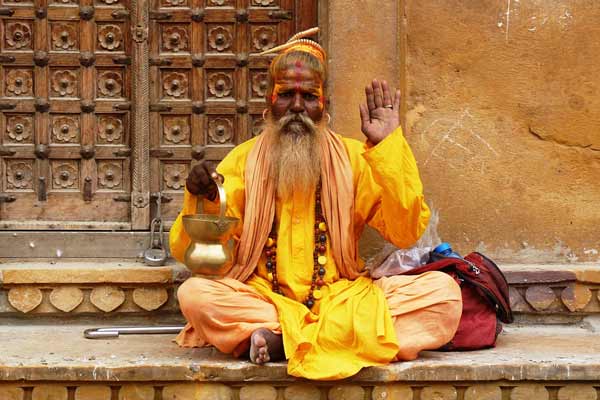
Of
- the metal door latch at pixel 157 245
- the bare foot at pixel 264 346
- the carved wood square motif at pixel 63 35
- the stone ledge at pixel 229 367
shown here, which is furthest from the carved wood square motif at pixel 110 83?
the bare foot at pixel 264 346

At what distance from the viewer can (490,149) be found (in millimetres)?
5055

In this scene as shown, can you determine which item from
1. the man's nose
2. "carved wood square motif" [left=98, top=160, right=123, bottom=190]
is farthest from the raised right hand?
"carved wood square motif" [left=98, top=160, right=123, bottom=190]

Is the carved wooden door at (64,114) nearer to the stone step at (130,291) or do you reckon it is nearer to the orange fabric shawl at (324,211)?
the stone step at (130,291)

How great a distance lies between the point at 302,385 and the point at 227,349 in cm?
33

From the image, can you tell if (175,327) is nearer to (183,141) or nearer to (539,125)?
(183,141)

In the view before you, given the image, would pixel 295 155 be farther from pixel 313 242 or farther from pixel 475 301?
pixel 475 301

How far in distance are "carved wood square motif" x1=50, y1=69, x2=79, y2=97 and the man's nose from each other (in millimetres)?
1459

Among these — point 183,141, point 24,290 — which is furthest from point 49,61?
point 24,290

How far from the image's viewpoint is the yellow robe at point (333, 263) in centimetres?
399

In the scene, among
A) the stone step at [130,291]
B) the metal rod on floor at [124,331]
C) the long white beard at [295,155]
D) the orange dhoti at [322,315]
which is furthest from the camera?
the stone step at [130,291]

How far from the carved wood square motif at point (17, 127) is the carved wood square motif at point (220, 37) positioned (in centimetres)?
101

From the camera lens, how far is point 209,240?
3.98 metres

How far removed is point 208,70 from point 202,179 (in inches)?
51.9

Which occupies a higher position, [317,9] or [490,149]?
[317,9]
